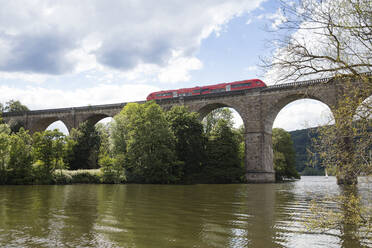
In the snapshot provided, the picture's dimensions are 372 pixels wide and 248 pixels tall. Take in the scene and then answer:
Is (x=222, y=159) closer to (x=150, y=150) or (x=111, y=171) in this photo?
(x=150, y=150)

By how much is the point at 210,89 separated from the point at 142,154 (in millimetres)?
13458

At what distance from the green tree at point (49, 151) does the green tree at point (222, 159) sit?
13.4m

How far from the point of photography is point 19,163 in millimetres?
24562

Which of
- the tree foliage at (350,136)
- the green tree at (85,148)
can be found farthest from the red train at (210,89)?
the tree foliage at (350,136)

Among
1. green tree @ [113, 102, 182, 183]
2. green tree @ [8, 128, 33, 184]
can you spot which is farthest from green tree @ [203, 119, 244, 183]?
green tree @ [8, 128, 33, 184]

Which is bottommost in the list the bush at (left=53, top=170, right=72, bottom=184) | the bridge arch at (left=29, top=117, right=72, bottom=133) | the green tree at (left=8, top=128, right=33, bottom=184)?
the bush at (left=53, top=170, right=72, bottom=184)

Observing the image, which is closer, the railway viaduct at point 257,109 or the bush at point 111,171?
the bush at point 111,171

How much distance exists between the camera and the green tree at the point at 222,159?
29.6 m

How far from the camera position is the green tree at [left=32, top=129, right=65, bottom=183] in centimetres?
2575

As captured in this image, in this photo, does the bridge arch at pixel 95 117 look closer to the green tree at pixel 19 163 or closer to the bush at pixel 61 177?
the bush at pixel 61 177

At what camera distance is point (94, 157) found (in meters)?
35.8

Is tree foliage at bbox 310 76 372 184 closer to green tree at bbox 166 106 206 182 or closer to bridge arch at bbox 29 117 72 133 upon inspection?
green tree at bbox 166 106 206 182

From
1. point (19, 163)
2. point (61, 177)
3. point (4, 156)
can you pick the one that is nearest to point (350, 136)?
point (61, 177)

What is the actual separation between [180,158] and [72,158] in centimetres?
1308
